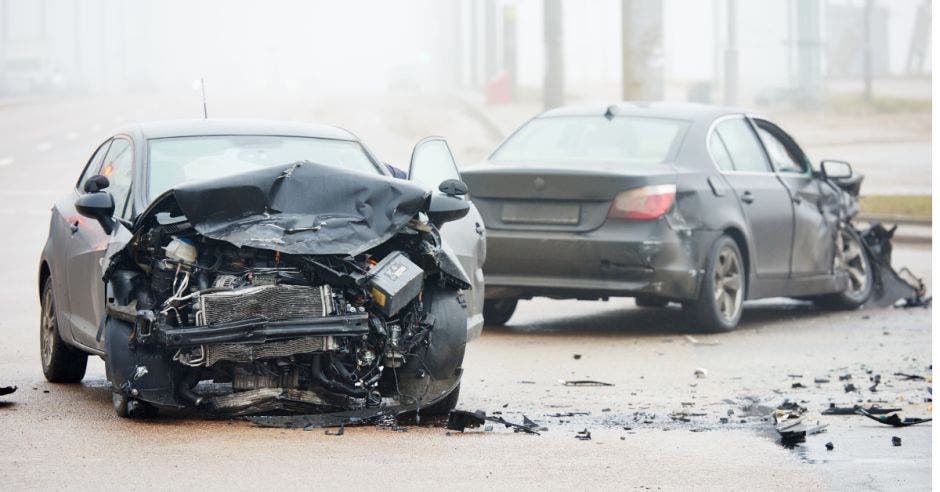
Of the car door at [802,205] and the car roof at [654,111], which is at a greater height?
the car roof at [654,111]

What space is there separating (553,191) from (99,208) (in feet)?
13.5

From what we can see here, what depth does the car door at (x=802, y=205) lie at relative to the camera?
1279cm

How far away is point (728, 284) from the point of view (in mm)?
11984

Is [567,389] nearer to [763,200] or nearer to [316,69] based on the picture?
[763,200]

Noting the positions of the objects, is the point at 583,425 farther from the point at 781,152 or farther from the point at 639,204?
the point at 781,152

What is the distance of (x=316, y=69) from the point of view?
566 ft

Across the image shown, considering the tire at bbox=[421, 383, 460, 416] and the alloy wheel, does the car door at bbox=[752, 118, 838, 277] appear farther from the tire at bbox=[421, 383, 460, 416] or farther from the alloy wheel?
the tire at bbox=[421, 383, 460, 416]

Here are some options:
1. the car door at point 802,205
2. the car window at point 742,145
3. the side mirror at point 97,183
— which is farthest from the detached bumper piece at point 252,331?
the car door at point 802,205

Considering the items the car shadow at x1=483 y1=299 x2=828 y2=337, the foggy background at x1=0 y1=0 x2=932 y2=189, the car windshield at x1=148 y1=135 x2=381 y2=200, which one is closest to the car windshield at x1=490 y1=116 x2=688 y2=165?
the car shadow at x1=483 y1=299 x2=828 y2=337

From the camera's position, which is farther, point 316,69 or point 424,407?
point 316,69

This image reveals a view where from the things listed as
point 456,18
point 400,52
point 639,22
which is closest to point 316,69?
Result: point 400,52

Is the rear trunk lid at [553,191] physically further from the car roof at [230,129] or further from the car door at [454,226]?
the car roof at [230,129]

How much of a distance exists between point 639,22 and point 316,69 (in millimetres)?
152898

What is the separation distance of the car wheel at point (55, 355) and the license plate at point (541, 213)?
11.1ft
